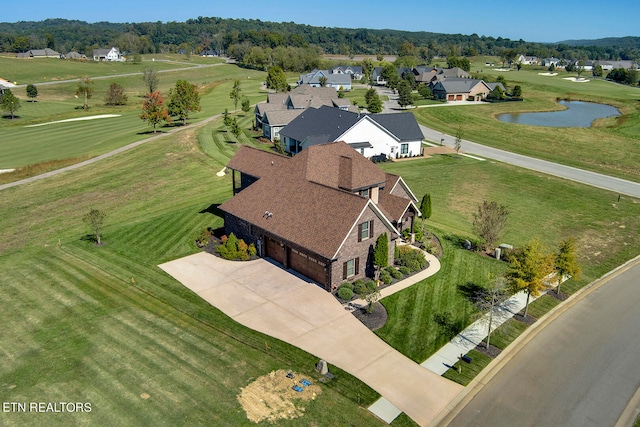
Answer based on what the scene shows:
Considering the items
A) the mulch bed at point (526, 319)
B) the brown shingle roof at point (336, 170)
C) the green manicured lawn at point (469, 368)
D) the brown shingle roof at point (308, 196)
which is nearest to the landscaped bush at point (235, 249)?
the brown shingle roof at point (308, 196)

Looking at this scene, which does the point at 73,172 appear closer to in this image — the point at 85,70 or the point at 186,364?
the point at 186,364

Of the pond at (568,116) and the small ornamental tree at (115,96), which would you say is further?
the small ornamental tree at (115,96)

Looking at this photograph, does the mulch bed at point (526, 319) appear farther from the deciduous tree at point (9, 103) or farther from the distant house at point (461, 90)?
the distant house at point (461, 90)

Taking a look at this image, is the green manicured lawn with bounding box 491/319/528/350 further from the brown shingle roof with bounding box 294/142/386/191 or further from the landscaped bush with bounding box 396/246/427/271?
the brown shingle roof with bounding box 294/142/386/191

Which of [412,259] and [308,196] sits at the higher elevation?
[308,196]

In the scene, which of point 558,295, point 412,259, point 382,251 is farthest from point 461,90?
point 382,251

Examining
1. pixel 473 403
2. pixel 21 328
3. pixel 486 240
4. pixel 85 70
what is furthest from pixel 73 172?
pixel 85 70

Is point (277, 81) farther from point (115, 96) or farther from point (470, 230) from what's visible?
point (470, 230)
